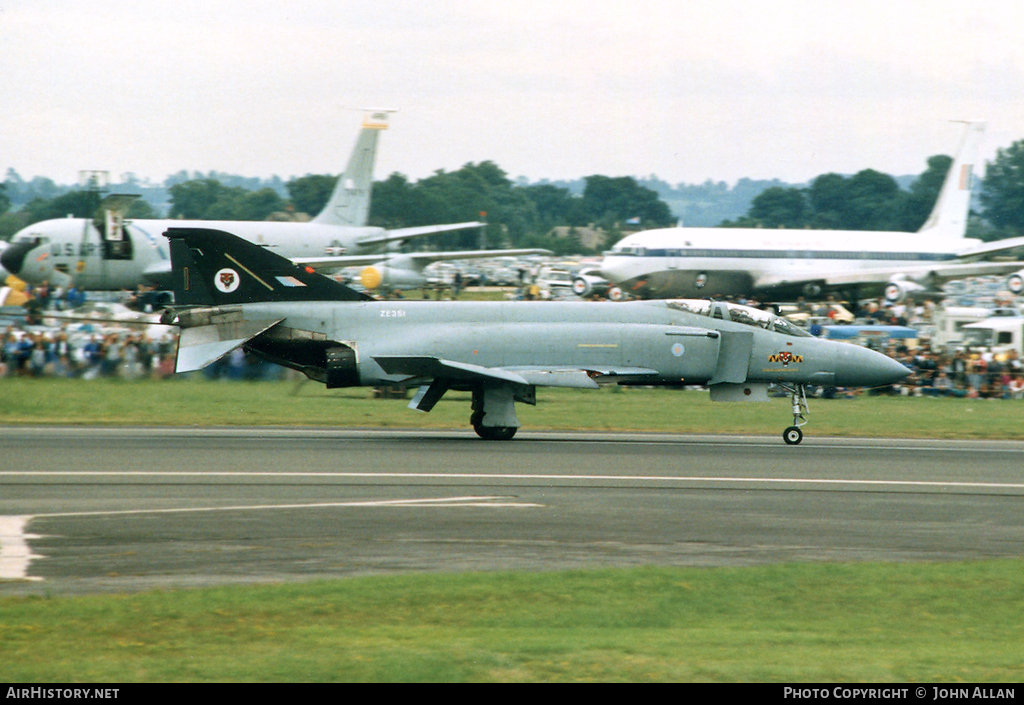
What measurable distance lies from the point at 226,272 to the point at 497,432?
613 centimetres

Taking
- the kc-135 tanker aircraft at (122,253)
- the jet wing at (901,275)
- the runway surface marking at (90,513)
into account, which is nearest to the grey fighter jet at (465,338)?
the runway surface marking at (90,513)

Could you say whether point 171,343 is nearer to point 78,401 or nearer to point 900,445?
point 78,401

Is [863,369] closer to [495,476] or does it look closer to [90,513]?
[495,476]

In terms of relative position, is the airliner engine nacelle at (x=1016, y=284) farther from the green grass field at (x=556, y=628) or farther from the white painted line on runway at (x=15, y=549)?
the white painted line on runway at (x=15, y=549)

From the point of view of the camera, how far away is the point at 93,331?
31812mm

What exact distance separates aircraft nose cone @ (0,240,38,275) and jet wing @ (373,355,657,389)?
22.4m

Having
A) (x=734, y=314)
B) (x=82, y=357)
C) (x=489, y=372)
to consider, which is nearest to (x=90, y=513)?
(x=489, y=372)

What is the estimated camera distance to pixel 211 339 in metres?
21.9

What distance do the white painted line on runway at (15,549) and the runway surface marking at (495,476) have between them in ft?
11.8

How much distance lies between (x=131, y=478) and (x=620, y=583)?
9.06 meters

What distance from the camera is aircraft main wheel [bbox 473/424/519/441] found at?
2192 cm

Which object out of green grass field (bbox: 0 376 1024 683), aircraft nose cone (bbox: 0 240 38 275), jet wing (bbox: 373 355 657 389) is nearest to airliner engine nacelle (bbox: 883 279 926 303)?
jet wing (bbox: 373 355 657 389)

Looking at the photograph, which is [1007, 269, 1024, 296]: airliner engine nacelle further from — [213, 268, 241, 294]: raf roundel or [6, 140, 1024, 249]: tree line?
[6, 140, 1024, 249]: tree line
